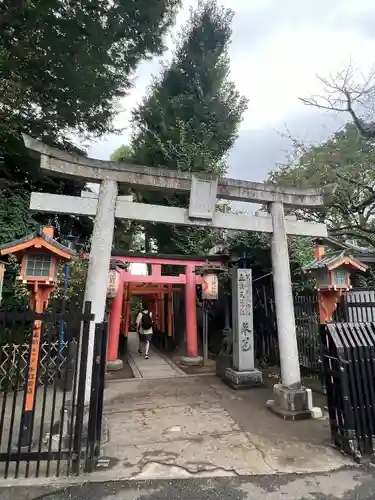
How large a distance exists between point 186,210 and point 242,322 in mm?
3756

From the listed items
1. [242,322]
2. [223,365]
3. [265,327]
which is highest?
[242,322]

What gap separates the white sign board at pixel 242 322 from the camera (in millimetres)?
8094

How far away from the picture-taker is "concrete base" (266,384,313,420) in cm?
568

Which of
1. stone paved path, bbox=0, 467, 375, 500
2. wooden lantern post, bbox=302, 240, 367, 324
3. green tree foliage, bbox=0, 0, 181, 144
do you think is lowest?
stone paved path, bbox=0, 467, 375, 500

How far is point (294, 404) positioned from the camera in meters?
5.77

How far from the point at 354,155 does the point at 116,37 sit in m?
10.5

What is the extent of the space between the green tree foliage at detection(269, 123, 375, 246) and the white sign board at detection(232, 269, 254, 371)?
5.53 meters

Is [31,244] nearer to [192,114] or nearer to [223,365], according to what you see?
[223,365]

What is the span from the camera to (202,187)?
625cm

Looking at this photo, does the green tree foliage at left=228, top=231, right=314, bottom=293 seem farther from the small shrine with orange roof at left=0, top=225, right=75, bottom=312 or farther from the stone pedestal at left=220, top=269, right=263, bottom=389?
the small shrine with orange roof at left=0, top=225, right=75, bottom=312

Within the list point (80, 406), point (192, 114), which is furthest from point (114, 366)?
point (192, 114)

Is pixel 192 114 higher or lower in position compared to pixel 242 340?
higher

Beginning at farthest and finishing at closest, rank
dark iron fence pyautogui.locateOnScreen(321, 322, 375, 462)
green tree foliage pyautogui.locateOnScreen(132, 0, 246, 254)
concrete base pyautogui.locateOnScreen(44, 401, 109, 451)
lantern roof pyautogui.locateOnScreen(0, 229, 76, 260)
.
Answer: green tree foliage pyautogui.locateOnScreen(132, 0, 246, 254) → lantern roof pyautogui.locateOnScreen(0, 229, 76, 260) → concrete base pyautogui.locateOnScreen(44, 401, 109, 451) → dark iron fence pyautogui.locateOnScreen(321, 322, 375, 462)

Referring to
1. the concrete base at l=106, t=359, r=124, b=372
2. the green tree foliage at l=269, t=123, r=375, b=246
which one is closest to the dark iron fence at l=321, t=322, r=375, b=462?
the concrete base at l=106, t=359, r=124, b=372
